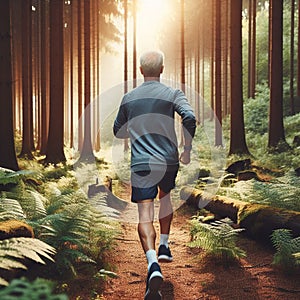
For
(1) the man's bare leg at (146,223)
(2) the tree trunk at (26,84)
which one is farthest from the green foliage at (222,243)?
(2) the tree trunk at (26,84)

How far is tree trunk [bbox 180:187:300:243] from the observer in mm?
5332

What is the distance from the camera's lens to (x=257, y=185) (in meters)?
6.80

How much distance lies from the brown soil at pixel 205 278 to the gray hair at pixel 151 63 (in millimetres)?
2269

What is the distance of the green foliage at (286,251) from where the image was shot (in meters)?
4.63

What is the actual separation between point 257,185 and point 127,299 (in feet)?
10.8

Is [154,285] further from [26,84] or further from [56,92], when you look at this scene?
[26,84]

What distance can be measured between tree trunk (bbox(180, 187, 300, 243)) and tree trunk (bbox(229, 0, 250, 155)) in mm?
8236

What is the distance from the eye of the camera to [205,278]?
4848 mm

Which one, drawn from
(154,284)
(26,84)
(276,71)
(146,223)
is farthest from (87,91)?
(154,284)

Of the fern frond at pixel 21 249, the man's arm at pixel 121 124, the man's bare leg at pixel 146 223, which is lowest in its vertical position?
the man's bare leg at pixel 146 223

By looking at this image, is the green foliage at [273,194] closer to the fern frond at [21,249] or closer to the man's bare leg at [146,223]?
the man's bare leg at [146,223]

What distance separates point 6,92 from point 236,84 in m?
8.65

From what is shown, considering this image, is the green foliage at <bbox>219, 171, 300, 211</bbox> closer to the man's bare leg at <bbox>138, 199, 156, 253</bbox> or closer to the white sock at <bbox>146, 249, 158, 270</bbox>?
the man's bare leg at <bbox>138, 199, 156, 253</bbox>

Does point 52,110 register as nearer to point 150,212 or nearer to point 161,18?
point 150,212
